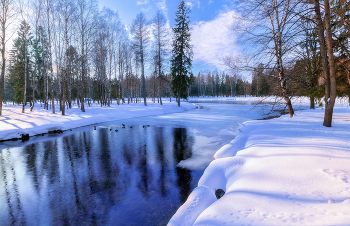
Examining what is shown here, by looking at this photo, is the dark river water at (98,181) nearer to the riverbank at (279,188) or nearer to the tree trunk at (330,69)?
the riverbank at (279,188)

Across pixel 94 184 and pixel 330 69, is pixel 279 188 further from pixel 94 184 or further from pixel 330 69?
pixel 330 69

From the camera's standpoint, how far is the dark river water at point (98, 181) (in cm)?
354

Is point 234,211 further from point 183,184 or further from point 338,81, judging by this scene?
point 338,81

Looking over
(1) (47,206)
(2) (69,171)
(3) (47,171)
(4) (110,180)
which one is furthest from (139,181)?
(3) (47,171)

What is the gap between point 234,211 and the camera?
270 centimetres

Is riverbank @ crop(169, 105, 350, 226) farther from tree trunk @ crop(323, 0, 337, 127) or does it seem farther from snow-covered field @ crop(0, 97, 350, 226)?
tree trunk @ crop(323, 0, 337, 127)

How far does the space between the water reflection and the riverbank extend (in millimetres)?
748

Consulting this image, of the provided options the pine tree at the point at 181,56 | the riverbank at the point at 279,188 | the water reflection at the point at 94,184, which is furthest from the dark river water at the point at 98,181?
the pine tree at the point at 181,56

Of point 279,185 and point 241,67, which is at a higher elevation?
point 241,67

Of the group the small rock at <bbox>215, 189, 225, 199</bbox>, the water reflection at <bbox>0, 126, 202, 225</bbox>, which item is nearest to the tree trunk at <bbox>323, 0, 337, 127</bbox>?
the water reflection at <bbox>0, 126, 202, 225</bbox>

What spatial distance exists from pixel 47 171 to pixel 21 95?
41.2m

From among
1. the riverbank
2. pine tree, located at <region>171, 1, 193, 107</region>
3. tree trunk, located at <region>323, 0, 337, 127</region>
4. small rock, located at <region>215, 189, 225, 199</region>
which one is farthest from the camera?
pine tree, located at <region>171, 1, 193, 107</region>

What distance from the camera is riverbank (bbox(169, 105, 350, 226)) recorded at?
2404mm

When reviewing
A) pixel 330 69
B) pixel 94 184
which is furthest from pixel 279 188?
pixel 330 69
